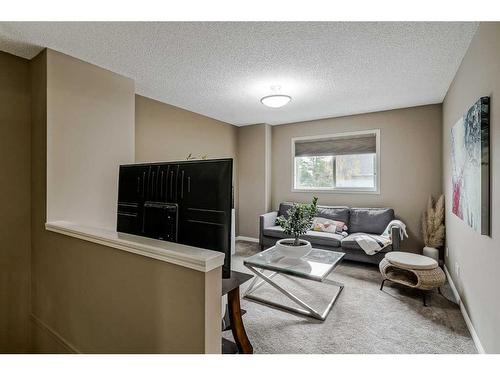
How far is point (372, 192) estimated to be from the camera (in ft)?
14.3

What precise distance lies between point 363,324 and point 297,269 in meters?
0.71

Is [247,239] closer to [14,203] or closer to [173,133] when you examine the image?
[173,133]

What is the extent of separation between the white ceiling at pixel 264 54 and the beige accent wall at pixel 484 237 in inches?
10.5

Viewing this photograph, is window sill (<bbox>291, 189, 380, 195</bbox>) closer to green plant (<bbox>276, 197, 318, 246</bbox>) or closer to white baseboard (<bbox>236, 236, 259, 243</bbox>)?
white baseboard (<bbox>236, 236, 259, 243</bbox>)

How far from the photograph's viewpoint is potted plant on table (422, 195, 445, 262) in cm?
350

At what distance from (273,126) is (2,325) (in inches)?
187

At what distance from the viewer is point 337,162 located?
4.68 metres

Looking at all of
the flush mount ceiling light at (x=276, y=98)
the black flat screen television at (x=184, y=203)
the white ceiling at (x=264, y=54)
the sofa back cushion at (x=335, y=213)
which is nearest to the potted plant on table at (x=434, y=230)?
the sofa back cushion at (x=335, y=213)

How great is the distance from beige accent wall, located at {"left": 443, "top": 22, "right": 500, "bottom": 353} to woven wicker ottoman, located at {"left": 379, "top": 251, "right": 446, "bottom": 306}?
21 cm

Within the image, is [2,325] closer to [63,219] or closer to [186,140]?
[63,219]

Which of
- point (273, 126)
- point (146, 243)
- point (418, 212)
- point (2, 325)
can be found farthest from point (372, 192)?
point (2, 325)

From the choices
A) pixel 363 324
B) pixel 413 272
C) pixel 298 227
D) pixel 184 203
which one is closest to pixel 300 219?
pixel 298 227

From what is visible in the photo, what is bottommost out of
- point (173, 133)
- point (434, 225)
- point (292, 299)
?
point (292, 299)

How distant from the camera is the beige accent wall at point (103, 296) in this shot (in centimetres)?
117
